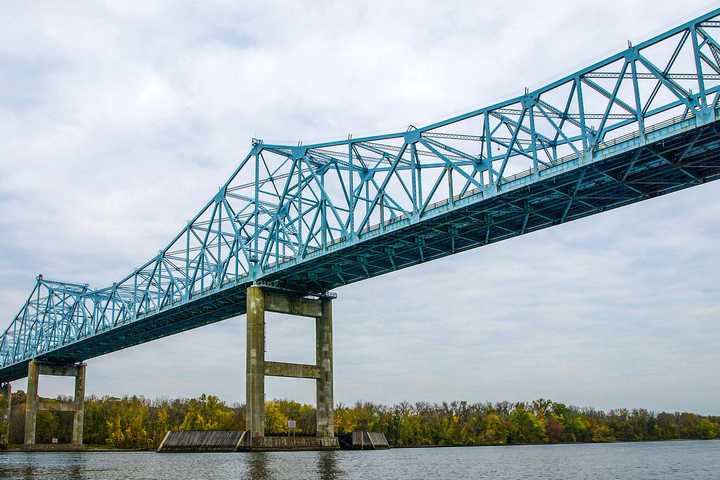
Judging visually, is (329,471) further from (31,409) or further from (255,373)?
(31,409)

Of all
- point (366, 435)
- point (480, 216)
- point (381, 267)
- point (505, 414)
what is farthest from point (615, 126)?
point (505, 414)

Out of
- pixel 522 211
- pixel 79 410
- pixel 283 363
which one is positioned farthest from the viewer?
pixel 79 410

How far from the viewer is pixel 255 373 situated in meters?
65.8

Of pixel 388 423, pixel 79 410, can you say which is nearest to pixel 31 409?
pixel 79 410

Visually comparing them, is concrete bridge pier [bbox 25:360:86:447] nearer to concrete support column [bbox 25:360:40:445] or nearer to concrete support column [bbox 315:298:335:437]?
concrete support column [bbox 25:360:40:445]

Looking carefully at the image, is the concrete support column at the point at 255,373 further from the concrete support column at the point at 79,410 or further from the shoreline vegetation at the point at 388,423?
the concrete support column at the point at 79,410

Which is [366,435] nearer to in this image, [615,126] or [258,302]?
[258,302]

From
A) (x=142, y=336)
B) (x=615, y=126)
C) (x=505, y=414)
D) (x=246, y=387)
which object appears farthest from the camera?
(x=505, y=414)

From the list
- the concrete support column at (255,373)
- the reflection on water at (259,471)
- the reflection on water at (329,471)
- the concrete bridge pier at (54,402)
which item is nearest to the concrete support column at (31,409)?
the concrete bridge pier at (54,402)

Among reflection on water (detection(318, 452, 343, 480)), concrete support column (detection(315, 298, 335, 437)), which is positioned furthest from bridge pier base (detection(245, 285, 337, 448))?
reflection on water (detection(318, 452, 343, 480))

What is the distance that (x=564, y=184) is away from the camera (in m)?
48.6

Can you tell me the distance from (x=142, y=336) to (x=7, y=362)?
165 feet

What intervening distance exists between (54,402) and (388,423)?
5237 centimetres

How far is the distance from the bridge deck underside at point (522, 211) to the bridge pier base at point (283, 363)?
1619 millimetres
